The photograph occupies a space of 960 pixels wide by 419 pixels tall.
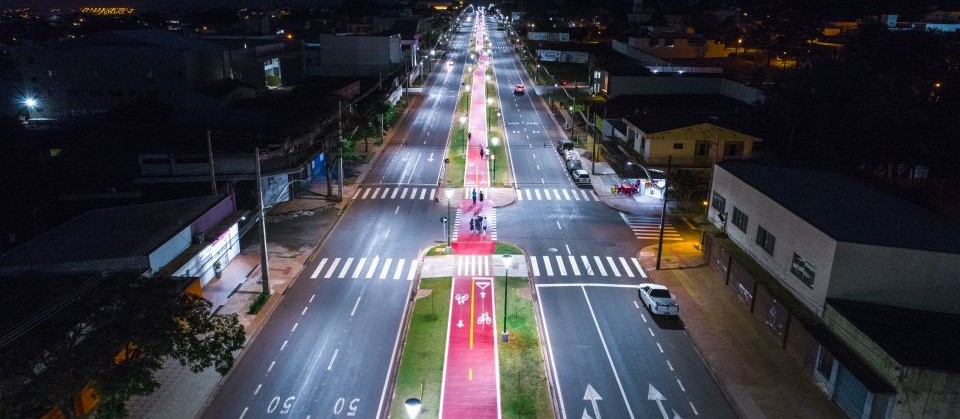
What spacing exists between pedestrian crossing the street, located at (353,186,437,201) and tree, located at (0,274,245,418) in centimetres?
3209

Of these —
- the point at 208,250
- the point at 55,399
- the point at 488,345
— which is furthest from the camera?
the point at 208,250

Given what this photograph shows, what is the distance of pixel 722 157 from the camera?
54.4 metres

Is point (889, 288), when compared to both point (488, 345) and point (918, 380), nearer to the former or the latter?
point (918, 380)

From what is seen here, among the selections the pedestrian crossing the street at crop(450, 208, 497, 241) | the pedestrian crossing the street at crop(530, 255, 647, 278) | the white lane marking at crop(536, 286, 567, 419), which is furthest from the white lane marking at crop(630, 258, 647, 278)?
the pedestrian crossing the street at crop(450, 208, 497, 241)

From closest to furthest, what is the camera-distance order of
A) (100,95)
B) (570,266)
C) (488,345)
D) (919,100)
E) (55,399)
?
1. (55,399)
2. (488,345)
3. (570,266)
4. (919,100)
5. (100,95)

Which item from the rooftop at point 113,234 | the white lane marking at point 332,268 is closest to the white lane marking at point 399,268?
the white lane marking at point 332,268

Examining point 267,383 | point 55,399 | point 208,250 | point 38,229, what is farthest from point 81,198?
point 55,399

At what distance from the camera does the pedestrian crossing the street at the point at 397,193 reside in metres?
54.2

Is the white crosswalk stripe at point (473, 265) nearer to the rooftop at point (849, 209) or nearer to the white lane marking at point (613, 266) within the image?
the white lane marking at point (613, 266)

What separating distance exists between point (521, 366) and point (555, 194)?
1190 inches

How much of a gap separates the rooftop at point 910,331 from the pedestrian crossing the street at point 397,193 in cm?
3570

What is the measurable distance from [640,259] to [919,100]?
33.5m

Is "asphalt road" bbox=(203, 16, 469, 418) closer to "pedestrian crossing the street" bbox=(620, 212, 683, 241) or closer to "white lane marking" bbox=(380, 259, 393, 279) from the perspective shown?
"white lane marking" bbox=(380, 259, 393, 279)

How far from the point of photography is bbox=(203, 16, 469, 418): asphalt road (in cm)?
2495
